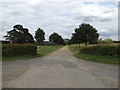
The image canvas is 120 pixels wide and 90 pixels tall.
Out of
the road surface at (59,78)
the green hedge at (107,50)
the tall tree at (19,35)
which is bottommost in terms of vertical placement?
the road surface at (59,78)

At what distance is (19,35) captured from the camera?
66000mm

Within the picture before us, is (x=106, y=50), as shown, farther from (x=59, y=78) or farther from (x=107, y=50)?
(x=59, y=78)

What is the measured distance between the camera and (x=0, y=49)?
58.8 ft

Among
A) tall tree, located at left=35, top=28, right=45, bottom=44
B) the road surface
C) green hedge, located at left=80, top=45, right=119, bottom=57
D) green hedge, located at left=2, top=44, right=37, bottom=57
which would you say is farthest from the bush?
tall tree, located at left=35, top=28, right=45, bottom=44

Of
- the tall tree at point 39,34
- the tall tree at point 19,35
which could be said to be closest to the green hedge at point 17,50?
the tall tree at point 39,34

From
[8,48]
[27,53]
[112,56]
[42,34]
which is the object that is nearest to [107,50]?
[112,56]

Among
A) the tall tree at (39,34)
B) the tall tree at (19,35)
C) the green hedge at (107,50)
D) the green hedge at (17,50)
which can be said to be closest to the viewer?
A: the green hedge at (107,50)

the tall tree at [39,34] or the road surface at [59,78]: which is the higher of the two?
the tall tree at [39,34]

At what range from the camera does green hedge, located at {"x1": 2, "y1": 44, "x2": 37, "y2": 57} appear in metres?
17.9

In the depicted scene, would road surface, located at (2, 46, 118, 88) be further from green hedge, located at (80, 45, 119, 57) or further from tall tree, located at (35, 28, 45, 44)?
tall tree, located at (35, 28, 45, 44)

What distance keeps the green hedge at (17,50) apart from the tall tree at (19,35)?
47348mm

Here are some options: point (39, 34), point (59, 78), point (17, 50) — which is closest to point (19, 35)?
point (39, 34)

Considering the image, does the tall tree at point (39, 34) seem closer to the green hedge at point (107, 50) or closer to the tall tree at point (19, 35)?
the tall tree at point (19, 35)

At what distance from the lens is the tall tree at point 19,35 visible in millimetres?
65812
